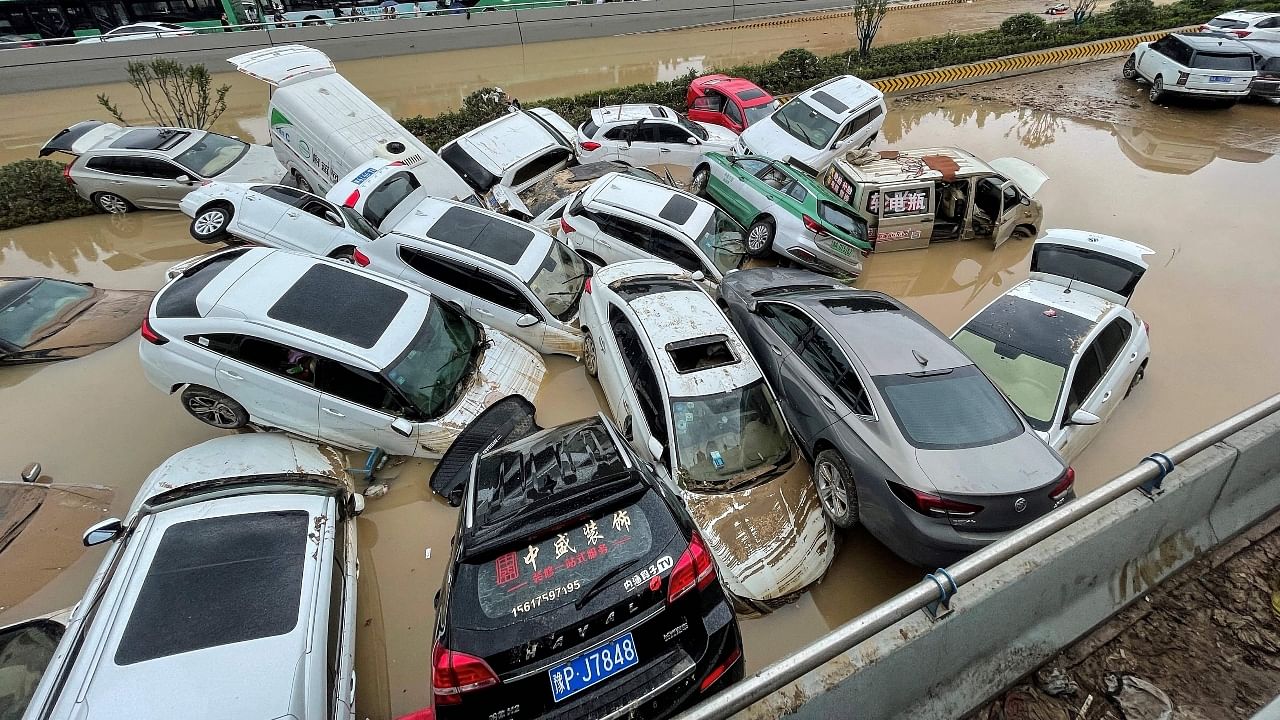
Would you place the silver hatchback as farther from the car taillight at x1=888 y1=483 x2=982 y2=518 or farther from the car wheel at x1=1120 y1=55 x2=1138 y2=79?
the car wheel at x1=1120 y1=55 x2=1138 y2=79

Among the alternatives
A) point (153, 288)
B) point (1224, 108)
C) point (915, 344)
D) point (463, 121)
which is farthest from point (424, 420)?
point (1224, 108)

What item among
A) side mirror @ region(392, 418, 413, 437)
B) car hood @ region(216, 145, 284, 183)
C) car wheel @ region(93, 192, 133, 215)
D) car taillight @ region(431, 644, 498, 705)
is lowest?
side mirror @ region(392, 418, 413, 437)

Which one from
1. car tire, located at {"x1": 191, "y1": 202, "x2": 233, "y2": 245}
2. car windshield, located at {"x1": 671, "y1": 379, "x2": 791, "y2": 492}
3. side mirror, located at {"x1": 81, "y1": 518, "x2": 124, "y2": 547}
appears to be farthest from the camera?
car tire, located at {"x1": 191, "y1": 202, "x2": 233, "y2": 245}

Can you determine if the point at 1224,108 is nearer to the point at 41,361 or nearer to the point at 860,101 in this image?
the point at 860,101

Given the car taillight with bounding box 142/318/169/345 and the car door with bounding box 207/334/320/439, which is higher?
the car taillight with bounding box 142/318/169/345

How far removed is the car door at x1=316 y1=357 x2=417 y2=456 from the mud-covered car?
12.9ft

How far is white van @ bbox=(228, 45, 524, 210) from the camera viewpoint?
28.7ft

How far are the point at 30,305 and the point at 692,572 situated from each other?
27.3 ft

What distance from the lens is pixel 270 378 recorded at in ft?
16.5

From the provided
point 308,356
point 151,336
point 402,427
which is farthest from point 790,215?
point 151,336

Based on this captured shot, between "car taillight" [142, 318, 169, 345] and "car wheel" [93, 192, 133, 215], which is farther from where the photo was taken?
"car wheel" [93, 192, 133, 215]

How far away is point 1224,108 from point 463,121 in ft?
61.9

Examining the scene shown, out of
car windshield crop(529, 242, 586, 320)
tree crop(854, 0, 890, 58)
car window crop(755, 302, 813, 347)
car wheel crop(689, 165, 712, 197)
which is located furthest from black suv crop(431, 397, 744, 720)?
tree crop(854, 0, 890, 58)

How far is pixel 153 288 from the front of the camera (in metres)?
8.05
